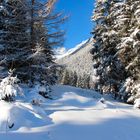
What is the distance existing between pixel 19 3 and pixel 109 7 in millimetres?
16327

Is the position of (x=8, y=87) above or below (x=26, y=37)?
below

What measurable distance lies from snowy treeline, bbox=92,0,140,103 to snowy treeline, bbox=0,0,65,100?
498 centimetres

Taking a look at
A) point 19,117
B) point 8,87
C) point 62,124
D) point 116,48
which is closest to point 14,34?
point 8,87

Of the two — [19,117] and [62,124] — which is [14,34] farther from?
[62,124]

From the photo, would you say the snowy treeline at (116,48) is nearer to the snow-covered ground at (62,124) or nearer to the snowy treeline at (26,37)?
the snowy treeline at (26,37)

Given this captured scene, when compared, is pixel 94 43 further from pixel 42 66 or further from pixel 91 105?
pixel 91 105

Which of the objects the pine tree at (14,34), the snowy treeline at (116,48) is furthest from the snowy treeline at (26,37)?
the snowy treeline at (116,48)

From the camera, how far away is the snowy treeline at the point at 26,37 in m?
17.8

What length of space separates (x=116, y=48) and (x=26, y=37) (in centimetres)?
830

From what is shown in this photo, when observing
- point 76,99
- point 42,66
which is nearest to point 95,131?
point 76,99

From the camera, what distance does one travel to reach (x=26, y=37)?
18.8m

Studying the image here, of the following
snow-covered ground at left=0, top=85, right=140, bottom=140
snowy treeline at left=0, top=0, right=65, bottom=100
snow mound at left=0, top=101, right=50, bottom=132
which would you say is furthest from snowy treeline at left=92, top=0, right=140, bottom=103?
snow mound at left=0, top=101, right=50, bottom=132

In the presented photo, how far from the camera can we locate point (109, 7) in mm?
32812

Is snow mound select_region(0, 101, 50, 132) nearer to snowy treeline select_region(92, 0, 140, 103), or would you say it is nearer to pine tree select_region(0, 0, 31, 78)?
pine tree select_region(0, 0, 31, 78)
